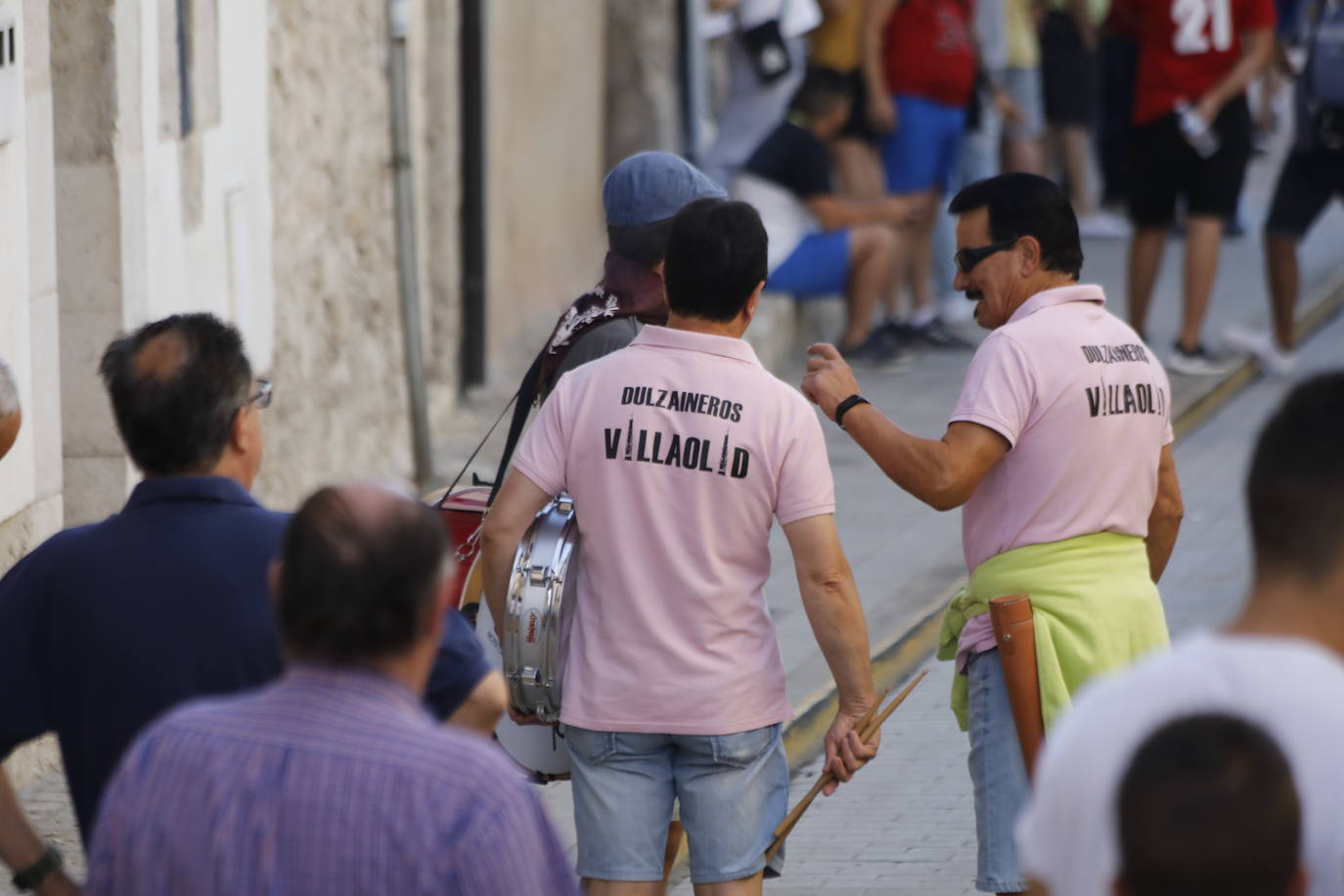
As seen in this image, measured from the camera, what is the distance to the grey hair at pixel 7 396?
354cm

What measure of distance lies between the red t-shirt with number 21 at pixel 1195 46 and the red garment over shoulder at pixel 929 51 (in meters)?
0.96

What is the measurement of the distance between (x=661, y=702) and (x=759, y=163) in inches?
272

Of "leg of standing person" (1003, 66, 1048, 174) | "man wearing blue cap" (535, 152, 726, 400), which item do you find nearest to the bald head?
"man wearing blue cap" (535, 152, 726, 400)

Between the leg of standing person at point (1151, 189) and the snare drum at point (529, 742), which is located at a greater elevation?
the leg of standing person at point (1151, 189)

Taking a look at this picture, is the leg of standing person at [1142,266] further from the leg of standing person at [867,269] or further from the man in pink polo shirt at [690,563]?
the man in pink polo shirt at [690,563]

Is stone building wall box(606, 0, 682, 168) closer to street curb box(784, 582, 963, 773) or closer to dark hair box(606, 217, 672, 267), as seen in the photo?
street curb box(784, 582, 963, 773)

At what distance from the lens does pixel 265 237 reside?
7.71m

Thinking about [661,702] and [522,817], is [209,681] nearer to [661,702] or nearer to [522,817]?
[522,817]

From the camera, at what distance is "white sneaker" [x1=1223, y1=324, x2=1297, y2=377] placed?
11.1 m

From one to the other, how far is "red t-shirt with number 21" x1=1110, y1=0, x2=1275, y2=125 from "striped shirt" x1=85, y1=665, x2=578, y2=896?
853cm

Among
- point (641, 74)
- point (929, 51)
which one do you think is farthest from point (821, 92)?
point (641, 74)

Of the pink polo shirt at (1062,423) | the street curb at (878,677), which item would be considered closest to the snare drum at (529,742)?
the pink polo shirt at (1062,423)

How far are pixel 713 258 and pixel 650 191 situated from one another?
0.56 metres

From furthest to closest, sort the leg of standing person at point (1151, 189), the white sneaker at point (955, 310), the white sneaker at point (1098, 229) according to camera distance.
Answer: the white sneaker at point (1098, 229), the white sneaker at point (955, 310), the leg of standing person at point (1151, 189)
